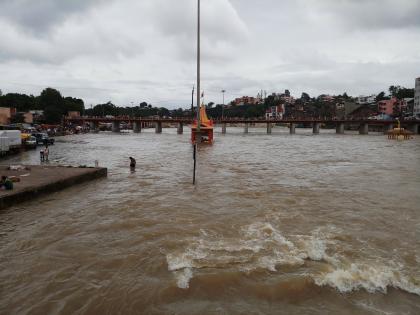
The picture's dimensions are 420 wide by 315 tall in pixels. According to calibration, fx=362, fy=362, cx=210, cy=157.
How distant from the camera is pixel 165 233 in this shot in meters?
10.9

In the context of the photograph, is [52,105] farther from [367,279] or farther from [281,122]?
[367,279]

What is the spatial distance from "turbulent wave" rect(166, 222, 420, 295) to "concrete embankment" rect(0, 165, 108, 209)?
7827 mm

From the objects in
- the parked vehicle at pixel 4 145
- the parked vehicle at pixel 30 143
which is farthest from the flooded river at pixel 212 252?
the parked vehicle at pixel 30 143

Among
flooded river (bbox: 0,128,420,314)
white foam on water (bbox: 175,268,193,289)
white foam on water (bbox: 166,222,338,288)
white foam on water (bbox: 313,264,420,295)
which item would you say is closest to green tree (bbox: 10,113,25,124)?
flooded river (bbox: 0,128,420,314)

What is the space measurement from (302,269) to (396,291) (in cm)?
190

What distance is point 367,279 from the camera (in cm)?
775

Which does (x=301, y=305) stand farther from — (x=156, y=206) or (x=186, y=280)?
(x=156, y=206)

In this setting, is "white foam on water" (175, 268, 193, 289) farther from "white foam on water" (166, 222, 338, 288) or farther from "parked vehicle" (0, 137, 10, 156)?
"parked vehicle" (0, 137, 10, 156)

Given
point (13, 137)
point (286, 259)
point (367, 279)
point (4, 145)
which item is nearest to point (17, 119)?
point (13, 137)

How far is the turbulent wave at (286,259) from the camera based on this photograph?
25.0ft

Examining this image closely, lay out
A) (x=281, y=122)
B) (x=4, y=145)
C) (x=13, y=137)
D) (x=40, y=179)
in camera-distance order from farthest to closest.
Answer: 1. (x=281, y=122)
2. (x=13, y=137)
3. (x=4, y=145)
4. (x=40, y=179)

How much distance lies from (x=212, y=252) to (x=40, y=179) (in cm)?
1114

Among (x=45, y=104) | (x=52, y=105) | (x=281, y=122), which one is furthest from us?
(x=45, y=104)

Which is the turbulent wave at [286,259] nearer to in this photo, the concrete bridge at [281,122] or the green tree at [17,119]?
the green tree at [17,119]
